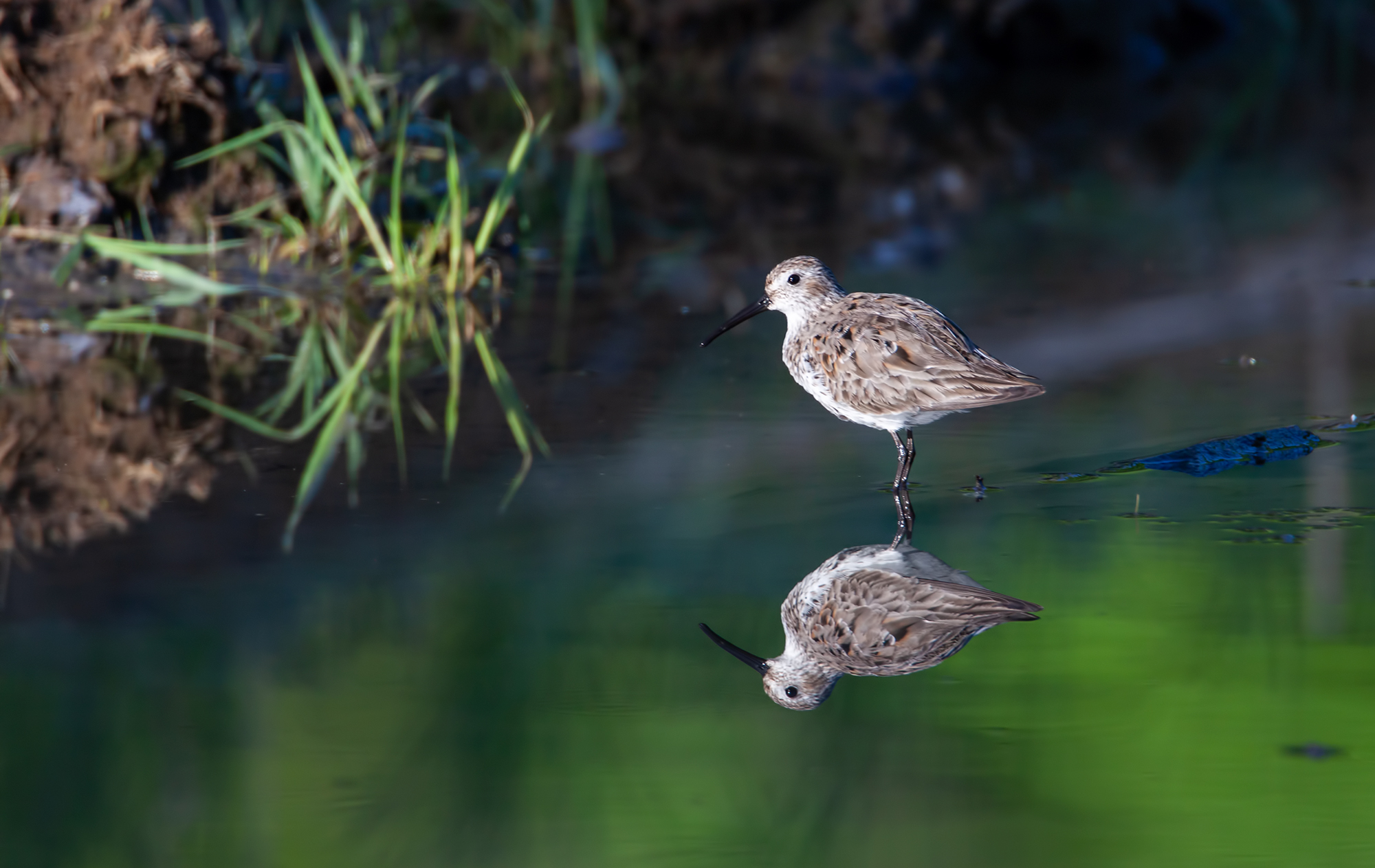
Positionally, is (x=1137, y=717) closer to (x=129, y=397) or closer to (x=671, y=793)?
(x=671, y=793)

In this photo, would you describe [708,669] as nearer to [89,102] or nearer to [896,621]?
[896,621]

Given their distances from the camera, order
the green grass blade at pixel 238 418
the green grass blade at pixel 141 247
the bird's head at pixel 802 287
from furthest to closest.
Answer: the green grass blade at pixel 141 247 → the green grass blade at pixel 238 418 → the bird's head at pixel 802 287

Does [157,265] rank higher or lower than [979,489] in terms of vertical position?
higher

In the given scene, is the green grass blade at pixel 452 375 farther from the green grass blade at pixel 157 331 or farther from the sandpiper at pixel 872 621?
the sandpiper at pixel 872 621

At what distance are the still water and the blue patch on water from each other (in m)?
0.08

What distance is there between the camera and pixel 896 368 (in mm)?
5406

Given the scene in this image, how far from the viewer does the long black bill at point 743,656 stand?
4223 millimetres

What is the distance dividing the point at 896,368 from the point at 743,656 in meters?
1.45

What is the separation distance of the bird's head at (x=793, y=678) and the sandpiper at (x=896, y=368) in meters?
1.34

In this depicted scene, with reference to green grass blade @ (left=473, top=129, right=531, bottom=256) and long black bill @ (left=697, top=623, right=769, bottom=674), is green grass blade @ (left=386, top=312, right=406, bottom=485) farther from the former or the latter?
long black bill @ (left=697, top=623, right=769, bottom=674)

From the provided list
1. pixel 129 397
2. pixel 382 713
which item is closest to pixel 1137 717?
pixel 382 713

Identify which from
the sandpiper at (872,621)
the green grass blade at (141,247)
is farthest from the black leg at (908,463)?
the green grass blade at (141,247)

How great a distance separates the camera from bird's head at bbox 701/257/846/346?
20.2ft

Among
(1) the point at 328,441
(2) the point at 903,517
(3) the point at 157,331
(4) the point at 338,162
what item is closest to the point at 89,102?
(4) the point at 338,162
